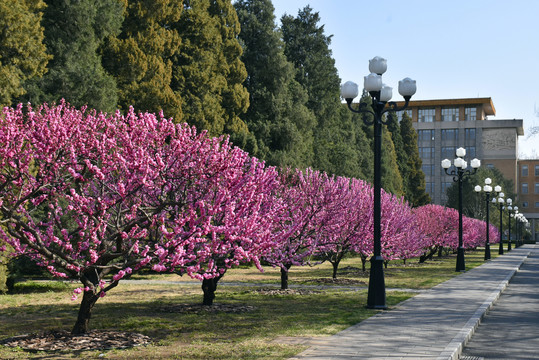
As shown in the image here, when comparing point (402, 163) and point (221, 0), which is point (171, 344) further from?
point (402, 163)

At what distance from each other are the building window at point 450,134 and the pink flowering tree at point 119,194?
130 metres

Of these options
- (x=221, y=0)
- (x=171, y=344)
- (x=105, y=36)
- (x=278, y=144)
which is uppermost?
(x=221, y=0)

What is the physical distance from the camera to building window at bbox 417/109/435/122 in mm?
139387

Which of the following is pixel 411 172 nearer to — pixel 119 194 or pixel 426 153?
pixel 426 153

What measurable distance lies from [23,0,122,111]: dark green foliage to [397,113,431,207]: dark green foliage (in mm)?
54826

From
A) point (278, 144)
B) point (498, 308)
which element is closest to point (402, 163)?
point (278, 144)

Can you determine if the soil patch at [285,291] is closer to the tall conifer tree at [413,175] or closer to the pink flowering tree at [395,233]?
the pink flowering tree at [395,233]

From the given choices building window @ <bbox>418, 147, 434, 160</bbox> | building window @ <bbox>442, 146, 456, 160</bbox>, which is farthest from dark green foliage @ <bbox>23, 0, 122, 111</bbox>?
building window @ <bbox>418, 147, 434, 160</bbox>

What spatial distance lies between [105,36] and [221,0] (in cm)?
1059

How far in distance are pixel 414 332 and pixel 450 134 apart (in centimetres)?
13107

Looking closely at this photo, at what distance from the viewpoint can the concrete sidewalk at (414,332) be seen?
943 cm

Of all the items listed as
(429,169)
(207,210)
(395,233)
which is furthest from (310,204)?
(429,169)

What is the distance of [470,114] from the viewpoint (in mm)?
137375

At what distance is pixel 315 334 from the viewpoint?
11.6 meters
